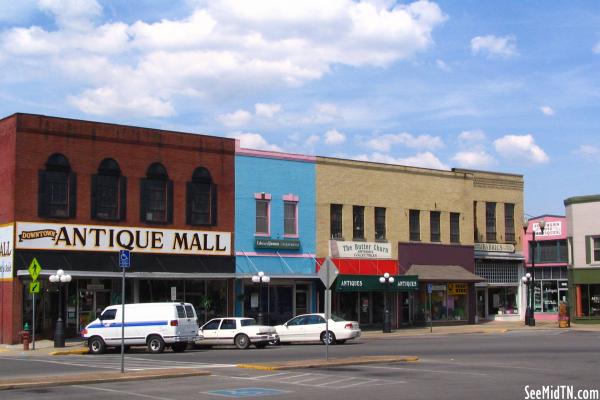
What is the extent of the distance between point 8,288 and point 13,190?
4.25 m

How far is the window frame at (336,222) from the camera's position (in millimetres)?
46812

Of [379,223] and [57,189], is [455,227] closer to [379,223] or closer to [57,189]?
[379,223]

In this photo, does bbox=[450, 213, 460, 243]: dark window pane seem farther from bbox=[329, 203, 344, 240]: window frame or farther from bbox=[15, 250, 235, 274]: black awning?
bbox=[15, 250, 235, 274]: black awning

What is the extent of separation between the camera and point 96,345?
31.2 metres

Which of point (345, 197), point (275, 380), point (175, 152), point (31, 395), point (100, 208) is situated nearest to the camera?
point (31, 395)

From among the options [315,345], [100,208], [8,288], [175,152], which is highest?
[175,152]

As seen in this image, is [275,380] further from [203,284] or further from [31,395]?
[203,284]

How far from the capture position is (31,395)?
53.6 feet

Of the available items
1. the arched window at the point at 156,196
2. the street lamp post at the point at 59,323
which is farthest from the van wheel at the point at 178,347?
the arched window at the point at 156,196

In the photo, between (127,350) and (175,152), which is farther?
(175,152)

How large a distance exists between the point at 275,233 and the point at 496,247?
1784cm

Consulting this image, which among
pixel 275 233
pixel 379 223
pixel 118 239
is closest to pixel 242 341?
pixel 118 239

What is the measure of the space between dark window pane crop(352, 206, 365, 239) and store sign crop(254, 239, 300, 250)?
4280mm

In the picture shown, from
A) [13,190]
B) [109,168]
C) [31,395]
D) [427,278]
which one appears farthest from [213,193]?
[31,395]
